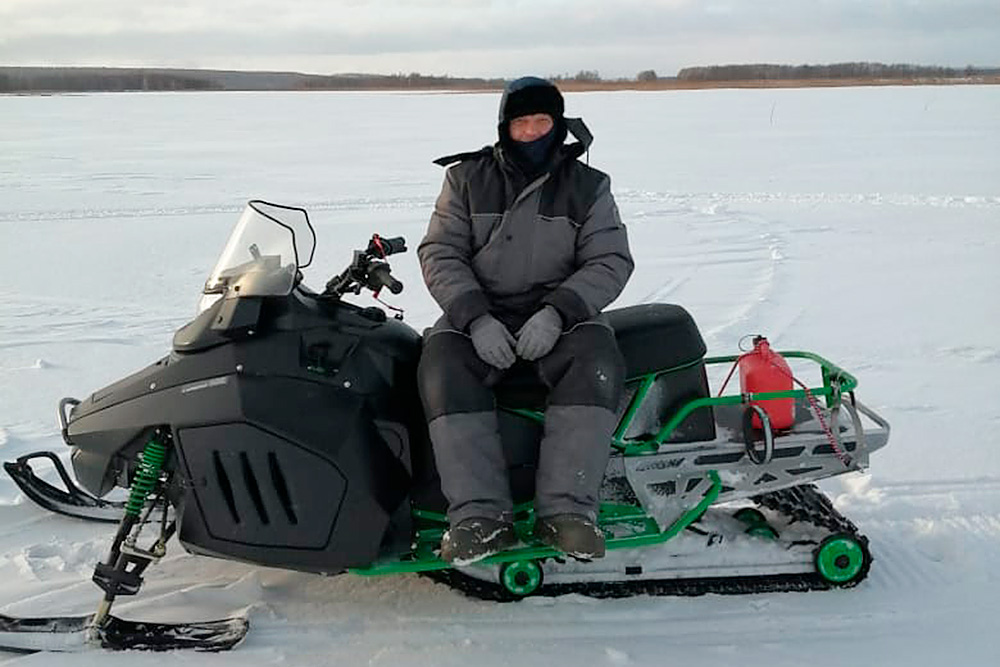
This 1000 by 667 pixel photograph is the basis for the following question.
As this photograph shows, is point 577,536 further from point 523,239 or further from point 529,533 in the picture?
point 523,239

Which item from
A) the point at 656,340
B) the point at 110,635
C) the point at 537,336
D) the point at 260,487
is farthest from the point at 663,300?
the point at 110,635

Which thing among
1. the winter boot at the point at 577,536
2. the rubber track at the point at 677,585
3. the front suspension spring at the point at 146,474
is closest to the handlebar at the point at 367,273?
the front suspension spring at the point at 146,474

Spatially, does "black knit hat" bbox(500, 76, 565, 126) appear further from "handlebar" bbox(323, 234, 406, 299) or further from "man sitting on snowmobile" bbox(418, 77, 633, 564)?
"handlebar" bbox(323, 234, 406, 299)

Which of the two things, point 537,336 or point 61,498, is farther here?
point 61,498

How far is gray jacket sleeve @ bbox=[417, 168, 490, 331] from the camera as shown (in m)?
Result: 3.00

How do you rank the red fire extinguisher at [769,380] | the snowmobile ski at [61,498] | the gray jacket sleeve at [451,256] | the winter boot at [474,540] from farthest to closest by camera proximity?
the snowmobile ski at [61,498] < the red fire extinguisher at [769,380] < the gray jacket sleeve at [451,256] < the winter boot at [474,540]

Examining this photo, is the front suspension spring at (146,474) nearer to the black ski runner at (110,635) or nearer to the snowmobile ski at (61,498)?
the black ski runner at (110,635)

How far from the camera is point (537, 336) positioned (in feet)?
9.45

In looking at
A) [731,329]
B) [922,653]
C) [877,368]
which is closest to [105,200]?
[731,329]

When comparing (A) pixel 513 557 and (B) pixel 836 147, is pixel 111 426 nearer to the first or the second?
(A) pixel 513 557

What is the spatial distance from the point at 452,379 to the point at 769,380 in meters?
1.13

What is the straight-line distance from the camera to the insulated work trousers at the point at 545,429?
2.82m

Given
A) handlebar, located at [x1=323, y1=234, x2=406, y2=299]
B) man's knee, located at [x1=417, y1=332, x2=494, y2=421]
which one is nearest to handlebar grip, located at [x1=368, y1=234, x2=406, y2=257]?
handlebar, located at [x1=323, y1=234, x2=406, y2=299]

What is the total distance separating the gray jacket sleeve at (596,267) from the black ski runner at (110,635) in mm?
1363
